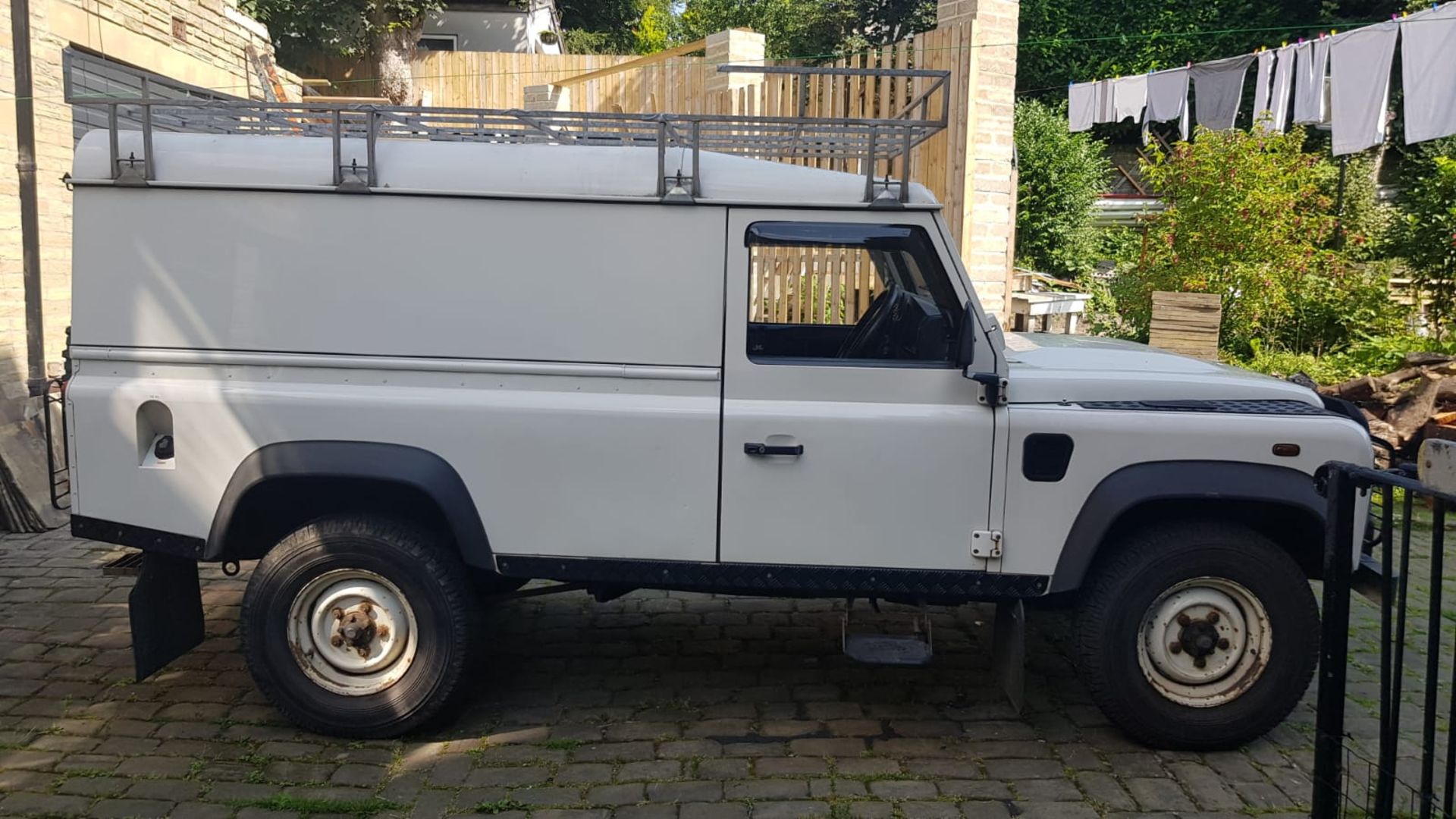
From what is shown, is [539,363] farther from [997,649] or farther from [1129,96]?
[1129,96]

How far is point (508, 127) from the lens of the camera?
4391 mm

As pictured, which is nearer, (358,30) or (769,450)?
(769,450)

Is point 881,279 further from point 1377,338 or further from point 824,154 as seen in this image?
point 1377,338

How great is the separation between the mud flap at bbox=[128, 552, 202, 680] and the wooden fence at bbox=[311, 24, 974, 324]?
252cm

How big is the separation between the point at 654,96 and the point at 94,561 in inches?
296

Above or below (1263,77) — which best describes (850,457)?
below

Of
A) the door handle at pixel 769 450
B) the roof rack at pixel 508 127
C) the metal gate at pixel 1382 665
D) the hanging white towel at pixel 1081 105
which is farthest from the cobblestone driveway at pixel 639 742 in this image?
the hanging white towel at pixel 1081 105

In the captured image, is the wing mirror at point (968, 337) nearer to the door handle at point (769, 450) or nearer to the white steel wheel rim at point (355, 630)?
the door handle at point (769, 450)

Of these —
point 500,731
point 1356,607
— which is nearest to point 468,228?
point 500,731

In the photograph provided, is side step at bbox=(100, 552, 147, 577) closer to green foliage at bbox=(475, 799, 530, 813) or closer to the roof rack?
the roof rack

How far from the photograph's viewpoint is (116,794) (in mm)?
3775

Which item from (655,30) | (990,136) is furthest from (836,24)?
(990,136)

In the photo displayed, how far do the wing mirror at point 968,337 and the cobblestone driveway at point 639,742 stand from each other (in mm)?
1480

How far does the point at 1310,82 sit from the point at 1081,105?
17.1 feet
